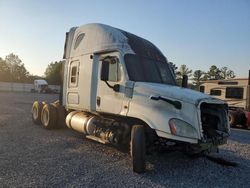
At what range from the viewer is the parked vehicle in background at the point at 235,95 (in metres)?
16.5

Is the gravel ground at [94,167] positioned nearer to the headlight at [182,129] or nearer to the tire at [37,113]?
the headlight at [182,129]

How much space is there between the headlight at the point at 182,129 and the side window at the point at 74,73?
4.37 m

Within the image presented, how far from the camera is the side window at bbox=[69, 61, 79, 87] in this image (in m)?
9.37

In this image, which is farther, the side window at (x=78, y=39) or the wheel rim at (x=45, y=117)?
the wheel rim at (x=45, y=117)

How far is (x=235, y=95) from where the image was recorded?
60.7 ft

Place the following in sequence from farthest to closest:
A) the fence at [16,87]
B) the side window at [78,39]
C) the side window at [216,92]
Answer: the fence at [16,87] < the side window at [216,92] < the side window at [78,39]

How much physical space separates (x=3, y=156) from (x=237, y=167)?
5.84 m

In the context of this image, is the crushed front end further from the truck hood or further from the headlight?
the headlight

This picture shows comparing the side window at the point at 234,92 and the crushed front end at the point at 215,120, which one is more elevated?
the side window at the point at 234,92

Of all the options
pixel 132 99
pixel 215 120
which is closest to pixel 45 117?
pixel 132 99

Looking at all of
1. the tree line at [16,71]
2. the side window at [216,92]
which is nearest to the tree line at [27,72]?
the tree line at [16,71]

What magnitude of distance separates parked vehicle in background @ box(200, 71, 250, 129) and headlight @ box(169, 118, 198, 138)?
11379mm

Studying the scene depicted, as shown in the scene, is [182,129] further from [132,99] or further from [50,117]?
[50,117]

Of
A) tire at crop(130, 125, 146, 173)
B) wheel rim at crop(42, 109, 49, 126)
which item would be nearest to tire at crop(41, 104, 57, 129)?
wheel rim at crop(42, 109, 49, 126)
